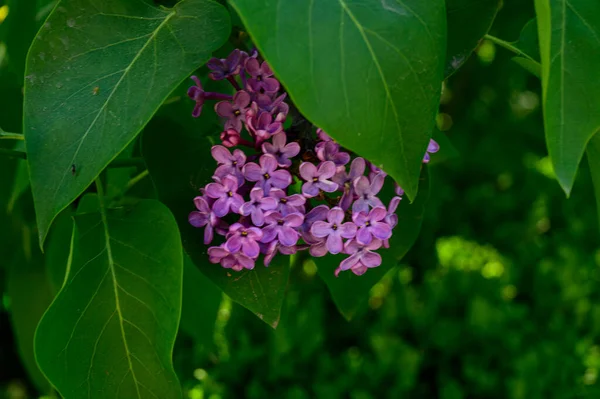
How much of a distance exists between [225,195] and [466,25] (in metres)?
0.23

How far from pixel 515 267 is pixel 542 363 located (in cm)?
36

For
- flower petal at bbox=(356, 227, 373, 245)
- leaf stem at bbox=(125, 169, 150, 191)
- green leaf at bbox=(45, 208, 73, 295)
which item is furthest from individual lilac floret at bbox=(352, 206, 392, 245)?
green leaf at bbox=(45, 208, 73, 295)

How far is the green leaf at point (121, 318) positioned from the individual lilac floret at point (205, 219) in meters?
0.02

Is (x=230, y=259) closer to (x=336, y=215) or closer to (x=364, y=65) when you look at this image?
(x=336, y=215)

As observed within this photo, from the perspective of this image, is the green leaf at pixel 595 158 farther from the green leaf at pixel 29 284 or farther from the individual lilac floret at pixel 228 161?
the green leaf at pixel 29 284

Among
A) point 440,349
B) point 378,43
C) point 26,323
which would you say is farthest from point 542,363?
point 378,43

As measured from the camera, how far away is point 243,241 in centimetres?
56

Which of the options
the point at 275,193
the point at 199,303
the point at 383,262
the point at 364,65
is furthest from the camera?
the point at 199,303

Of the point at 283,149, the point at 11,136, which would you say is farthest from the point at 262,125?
the point at 11,136

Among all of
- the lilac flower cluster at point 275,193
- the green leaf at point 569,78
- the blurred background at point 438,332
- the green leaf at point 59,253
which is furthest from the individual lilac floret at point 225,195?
the blurred background at point 438,332

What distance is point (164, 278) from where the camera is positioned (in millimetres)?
576

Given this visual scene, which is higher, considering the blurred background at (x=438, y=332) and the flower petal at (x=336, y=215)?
the flower petal at (x=336, y=215)

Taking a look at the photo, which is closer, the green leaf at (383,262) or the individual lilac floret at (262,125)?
the individual lilac floret at (262,125)

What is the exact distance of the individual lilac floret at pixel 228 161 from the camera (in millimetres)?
560
